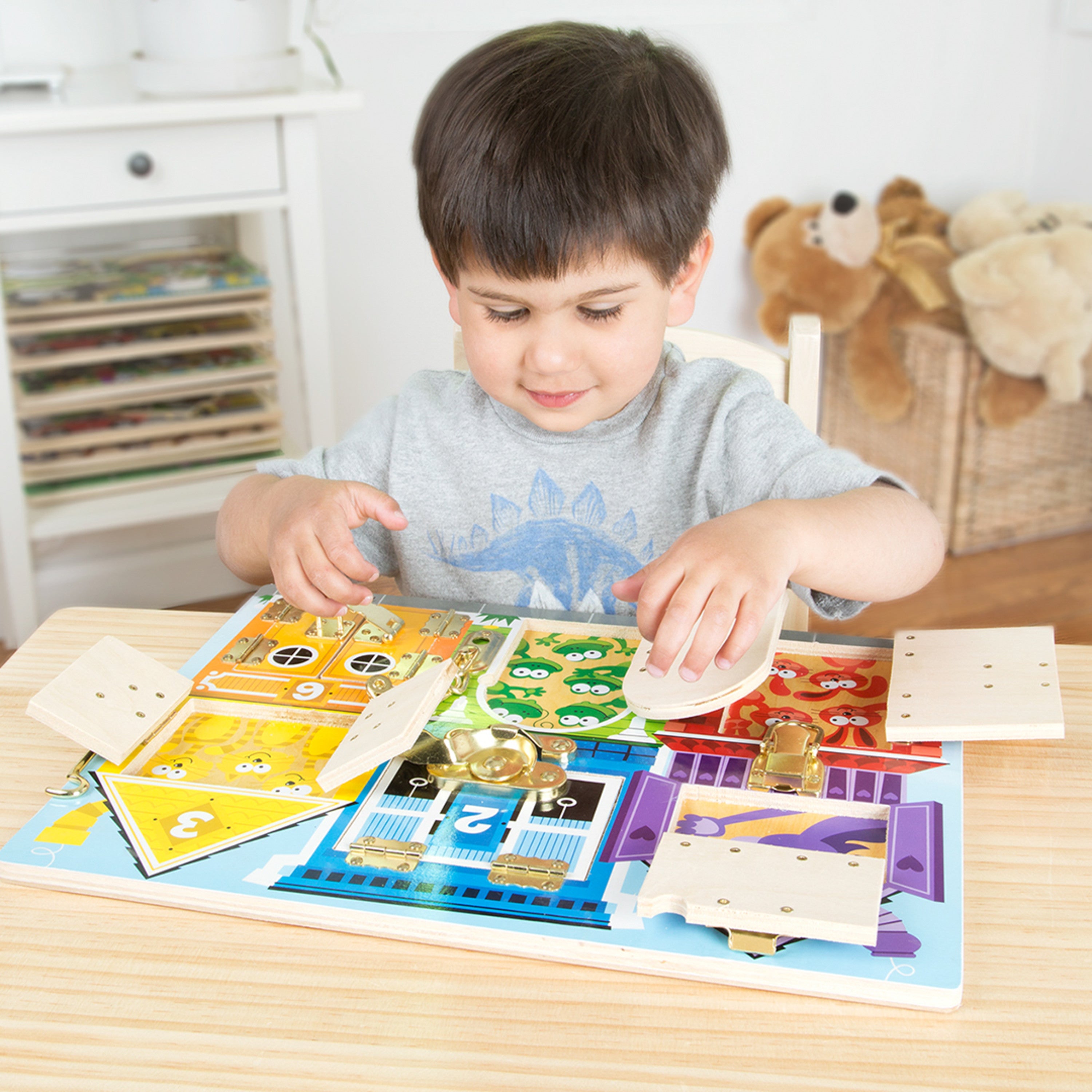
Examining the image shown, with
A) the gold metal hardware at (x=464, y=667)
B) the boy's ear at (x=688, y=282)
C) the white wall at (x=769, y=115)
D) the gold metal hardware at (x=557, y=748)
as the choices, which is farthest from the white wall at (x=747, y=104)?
the gold metal hardware at (x=557, y=748)

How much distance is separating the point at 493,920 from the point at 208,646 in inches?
12.8

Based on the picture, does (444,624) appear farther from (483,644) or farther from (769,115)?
(769,115)

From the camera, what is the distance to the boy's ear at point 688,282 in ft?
2.80

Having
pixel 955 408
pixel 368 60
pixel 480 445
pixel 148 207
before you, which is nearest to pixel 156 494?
pixel 148 207

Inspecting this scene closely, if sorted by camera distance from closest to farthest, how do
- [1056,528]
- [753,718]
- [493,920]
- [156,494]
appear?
[493,920]
[753,718]
[156,494]
[1056,528]

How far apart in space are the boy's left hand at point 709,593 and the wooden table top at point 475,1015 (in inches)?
6.2

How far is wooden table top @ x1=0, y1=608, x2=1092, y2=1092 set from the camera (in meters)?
0.44

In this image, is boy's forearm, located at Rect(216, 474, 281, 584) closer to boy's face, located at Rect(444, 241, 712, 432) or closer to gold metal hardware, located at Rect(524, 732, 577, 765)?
boy's face, located at Rect(444, 241, 712, 432)

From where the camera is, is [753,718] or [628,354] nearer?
[753,718]

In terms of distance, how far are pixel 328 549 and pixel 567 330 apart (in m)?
0.21

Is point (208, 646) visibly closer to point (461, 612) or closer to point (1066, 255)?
point (461, 612)

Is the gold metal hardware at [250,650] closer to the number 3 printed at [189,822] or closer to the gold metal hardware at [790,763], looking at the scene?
the number 3 printed at [189,822]

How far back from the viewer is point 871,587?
0.76 m

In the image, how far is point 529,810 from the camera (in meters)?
0.57
